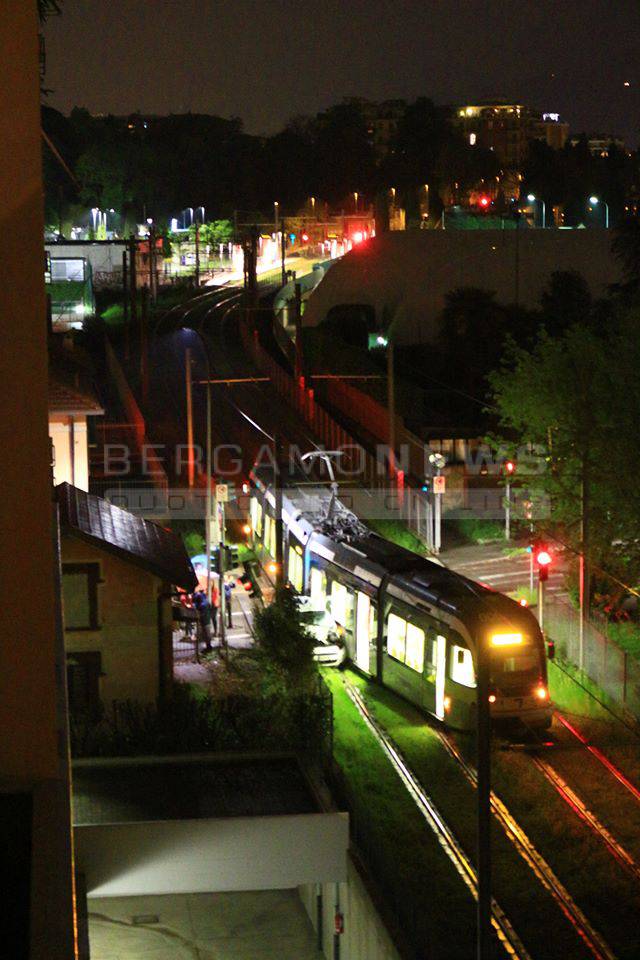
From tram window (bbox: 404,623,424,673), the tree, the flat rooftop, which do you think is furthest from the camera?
tram window (bbox: 404,623,424,673)

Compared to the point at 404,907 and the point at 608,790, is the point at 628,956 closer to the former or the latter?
the point at 404,907

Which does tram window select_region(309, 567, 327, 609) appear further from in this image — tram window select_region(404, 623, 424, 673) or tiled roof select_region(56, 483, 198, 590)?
tram window select_region(404, 623, 424, 673)

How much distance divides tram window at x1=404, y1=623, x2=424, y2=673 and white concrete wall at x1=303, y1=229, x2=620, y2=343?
39438mm

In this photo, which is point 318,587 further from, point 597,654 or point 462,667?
point 462,667

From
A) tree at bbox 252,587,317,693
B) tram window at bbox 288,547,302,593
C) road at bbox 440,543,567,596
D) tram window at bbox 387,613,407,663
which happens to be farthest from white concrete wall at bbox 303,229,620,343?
tree at bbox 252,587,317,693

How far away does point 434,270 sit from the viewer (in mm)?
57312

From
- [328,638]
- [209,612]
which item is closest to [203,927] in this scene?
[328,638]

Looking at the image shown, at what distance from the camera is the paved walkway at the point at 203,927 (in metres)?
12.6

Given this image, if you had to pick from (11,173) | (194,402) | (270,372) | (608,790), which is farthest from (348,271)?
(11,173)

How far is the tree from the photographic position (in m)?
16.6

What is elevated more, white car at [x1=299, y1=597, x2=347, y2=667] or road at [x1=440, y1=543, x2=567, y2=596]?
white car at [x1=299, y1=597, x2=347, y2=667]

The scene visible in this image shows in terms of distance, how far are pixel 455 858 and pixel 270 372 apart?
35.5m

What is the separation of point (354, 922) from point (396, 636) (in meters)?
6.58

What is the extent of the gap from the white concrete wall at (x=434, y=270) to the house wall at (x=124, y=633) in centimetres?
3946
